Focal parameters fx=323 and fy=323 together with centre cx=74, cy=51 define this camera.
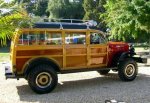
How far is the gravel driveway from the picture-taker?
9.32 meters

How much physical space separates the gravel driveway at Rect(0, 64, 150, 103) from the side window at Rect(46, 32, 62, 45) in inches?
62.5

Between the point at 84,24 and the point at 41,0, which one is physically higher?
the point at 41,0

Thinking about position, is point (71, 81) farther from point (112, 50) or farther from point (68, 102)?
point (68, 102)

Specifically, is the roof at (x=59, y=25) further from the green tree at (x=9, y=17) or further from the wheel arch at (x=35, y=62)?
the green tree at (x=9, y=17)

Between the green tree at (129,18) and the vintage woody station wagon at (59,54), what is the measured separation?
18.6ft

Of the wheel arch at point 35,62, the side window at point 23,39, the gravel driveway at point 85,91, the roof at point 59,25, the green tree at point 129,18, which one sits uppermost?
the green tree at point 129,18

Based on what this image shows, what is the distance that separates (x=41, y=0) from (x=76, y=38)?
172 feet

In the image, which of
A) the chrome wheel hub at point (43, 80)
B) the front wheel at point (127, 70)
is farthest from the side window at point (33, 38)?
the front wheel at point (127, 70)

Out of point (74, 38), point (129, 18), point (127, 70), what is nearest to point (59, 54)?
point (74, 38)

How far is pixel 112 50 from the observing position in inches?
473

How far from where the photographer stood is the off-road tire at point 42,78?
9.96 m

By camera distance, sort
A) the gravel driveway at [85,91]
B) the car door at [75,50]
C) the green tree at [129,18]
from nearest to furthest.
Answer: the gravel driveway at [85,91], the car door at [75,50], the green tree at [129,18]

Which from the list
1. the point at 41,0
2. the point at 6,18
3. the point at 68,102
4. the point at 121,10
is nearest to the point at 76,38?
the point at 68,102

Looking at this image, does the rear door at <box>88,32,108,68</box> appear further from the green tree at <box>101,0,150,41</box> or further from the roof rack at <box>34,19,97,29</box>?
the green tree at <box>101,0,150,41</box>
